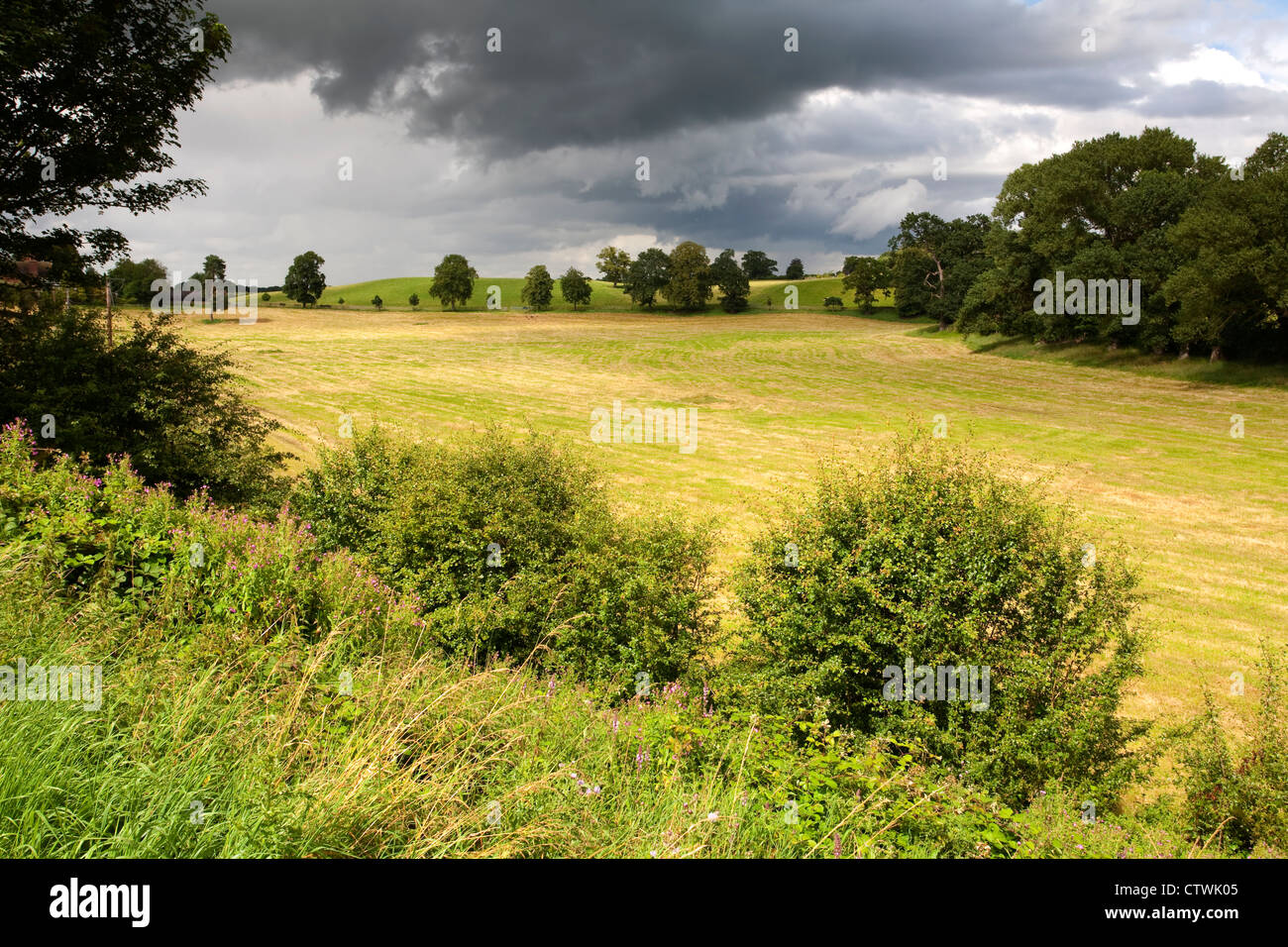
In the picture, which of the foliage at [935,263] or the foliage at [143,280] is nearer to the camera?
the foliage at [143,280]

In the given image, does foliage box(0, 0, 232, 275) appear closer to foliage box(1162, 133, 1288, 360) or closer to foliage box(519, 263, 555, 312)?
foliage box(1162, 133, 1288, 360)

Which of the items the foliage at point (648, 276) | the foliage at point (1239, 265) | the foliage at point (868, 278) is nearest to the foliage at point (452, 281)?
the foliage at point (648, 276)

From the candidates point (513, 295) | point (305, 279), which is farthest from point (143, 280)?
point (513, 295)

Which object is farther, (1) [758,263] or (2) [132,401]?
(1) [758,263]

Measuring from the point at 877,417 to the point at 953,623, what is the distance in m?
34.0

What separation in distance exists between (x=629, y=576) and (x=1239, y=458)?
3246 cm

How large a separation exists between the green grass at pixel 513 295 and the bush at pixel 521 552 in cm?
11364

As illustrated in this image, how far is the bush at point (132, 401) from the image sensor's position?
1535 centimetres

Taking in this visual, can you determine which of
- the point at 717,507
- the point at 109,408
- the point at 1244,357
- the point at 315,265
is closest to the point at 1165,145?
the point at 1244,357

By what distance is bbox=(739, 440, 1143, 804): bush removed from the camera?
9875 millimetres

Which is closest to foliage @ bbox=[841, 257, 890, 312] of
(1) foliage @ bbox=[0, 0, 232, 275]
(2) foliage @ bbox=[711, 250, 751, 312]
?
(2) foliage @ bbox=[711, 250, 751, 312]

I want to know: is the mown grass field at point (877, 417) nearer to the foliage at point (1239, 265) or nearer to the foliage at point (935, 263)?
the foliage at point (1239, 265)

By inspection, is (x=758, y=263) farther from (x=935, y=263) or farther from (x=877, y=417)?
(x=877, y=417)

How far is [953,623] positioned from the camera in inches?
423
